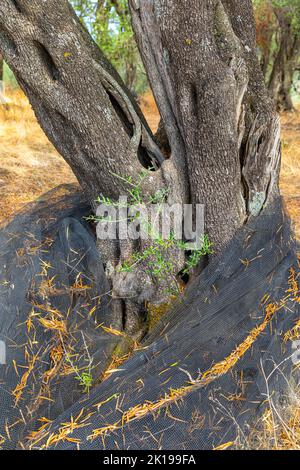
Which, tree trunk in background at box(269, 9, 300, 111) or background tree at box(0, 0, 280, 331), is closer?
background tree at box(0, 0, 280, 331)

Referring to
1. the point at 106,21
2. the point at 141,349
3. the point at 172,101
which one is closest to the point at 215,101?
the point at 172,101

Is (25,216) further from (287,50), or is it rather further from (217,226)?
(287,50)

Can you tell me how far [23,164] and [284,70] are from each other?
396 inches

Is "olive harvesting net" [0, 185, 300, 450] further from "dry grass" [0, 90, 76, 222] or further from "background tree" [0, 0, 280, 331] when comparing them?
"dry grass" [0, 90, 76, 222]

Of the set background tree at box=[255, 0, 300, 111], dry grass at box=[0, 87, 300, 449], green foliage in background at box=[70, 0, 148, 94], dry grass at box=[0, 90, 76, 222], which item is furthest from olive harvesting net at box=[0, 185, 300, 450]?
background tree at box=[255, 0, 300, 111]

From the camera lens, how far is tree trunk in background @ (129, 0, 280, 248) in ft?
8.68

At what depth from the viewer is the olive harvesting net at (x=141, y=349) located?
2234 millimetres

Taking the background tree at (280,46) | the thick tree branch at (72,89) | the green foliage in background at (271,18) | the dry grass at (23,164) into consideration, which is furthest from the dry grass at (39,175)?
the background tree at (280,46)

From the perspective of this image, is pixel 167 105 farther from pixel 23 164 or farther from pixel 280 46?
pixel 280 46

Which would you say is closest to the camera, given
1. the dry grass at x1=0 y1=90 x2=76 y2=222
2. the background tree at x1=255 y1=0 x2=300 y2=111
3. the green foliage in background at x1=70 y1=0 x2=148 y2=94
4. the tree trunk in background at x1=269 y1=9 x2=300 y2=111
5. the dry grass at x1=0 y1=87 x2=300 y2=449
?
the dry grass at x1=0 y1=87 x2=300 y2=449

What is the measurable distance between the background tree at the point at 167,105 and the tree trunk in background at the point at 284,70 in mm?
10684

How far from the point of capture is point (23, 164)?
5.68 metres

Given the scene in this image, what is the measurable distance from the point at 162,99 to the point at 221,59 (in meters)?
0.43

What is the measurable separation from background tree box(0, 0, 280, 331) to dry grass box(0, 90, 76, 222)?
1.51 m
